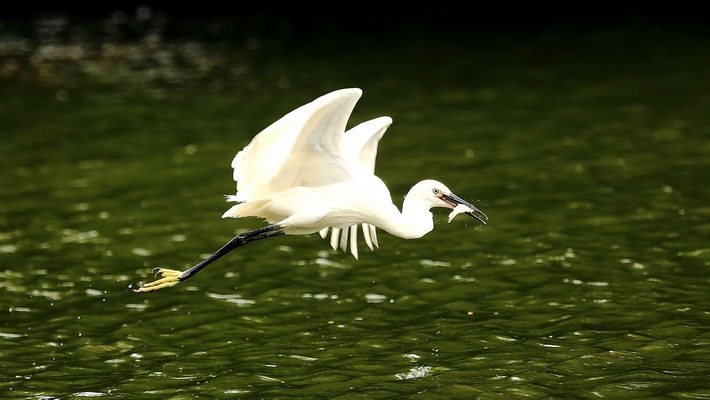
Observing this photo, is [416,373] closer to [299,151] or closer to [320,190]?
[320,190]

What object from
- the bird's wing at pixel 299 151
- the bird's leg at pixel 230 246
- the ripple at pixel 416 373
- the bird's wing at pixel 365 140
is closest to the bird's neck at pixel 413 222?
the bird's wing at pixel 299 151

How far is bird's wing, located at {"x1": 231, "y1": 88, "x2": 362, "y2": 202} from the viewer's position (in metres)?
9.56

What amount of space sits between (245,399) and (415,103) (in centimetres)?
1463

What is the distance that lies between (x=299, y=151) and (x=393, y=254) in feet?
14.9

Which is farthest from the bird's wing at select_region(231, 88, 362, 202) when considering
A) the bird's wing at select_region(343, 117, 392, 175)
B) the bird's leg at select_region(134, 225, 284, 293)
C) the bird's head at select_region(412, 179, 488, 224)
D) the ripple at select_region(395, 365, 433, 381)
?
the ripple at select_region(395, 365, 433, 381)

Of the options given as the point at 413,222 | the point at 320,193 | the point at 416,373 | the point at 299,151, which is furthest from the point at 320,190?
the point at 416,373

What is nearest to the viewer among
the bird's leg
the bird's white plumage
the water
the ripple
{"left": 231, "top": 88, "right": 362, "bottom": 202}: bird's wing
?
{"left": 231, "top": 88, "right": 362, "bottom": 202}: bird's wing

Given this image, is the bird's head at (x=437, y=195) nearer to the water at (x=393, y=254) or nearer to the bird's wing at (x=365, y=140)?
the bird's wing at (x=365, y=140)

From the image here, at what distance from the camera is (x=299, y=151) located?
10383 millimetres

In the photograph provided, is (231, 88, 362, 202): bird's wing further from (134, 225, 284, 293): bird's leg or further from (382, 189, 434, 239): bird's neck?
(382, 189, 434, 239): bird's neck

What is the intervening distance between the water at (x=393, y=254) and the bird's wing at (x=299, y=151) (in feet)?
5.69

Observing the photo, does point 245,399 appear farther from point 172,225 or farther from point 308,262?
point 172,225

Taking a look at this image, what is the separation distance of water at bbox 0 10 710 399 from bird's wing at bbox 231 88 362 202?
1.74 meters

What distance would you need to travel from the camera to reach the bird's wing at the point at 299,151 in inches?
376
